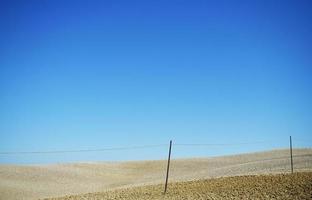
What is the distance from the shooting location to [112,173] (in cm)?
4984

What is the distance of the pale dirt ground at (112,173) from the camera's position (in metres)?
33.3

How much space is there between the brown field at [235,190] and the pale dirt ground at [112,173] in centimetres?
613

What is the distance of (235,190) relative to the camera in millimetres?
21000

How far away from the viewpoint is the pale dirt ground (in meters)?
33.3

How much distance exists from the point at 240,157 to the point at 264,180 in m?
33.6

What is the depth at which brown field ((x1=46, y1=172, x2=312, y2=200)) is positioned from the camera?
62.8 feet

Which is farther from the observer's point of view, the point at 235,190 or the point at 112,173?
the point at 112,173

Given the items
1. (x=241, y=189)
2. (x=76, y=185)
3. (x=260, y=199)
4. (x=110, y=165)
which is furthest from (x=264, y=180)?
(x=110, y=165)

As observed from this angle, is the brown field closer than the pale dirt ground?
Yes

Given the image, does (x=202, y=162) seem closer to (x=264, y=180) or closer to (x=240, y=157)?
(x=240, y=157)

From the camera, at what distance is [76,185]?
1542 inches

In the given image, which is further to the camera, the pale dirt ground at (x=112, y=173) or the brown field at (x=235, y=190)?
the pale dirt ground at (x=112, y=173)

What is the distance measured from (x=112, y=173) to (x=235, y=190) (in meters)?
30.8

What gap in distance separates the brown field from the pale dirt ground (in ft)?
20.1
